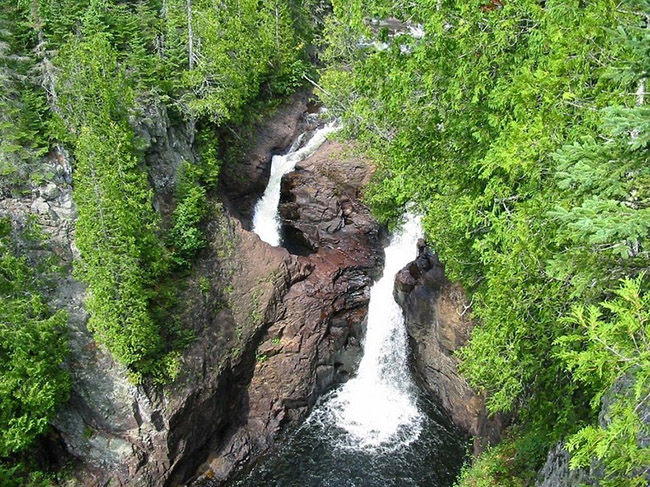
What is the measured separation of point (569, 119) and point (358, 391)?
17.4 meters

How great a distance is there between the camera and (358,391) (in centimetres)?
2212

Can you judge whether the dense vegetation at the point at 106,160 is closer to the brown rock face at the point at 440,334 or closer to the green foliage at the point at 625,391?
the brown rock face at the point at 440,334

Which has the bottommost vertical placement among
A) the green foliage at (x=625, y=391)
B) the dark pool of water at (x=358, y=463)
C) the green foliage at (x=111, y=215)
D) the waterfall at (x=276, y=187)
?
the dark pool of water at (x=358, y=463)

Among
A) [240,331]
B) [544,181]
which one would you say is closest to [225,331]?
[240,331]

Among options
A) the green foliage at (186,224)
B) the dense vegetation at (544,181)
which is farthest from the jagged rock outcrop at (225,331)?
the dense vegetation at (544,181)

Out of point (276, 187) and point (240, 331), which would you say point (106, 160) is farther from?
point (276, 187)

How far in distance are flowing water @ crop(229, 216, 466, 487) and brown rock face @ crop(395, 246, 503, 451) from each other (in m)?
0.79

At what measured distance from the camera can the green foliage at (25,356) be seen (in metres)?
14.1

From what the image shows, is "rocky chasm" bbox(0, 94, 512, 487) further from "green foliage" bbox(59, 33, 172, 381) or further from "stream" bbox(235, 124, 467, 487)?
"green foliage" bbox(59, 33, 172, 381)

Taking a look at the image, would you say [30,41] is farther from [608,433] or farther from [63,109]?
[608,433]

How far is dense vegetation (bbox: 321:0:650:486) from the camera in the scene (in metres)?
5.80

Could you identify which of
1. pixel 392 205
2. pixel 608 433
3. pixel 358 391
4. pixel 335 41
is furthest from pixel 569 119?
pixel 335 41

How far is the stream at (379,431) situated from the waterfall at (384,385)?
4cm

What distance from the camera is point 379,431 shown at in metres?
20.1
